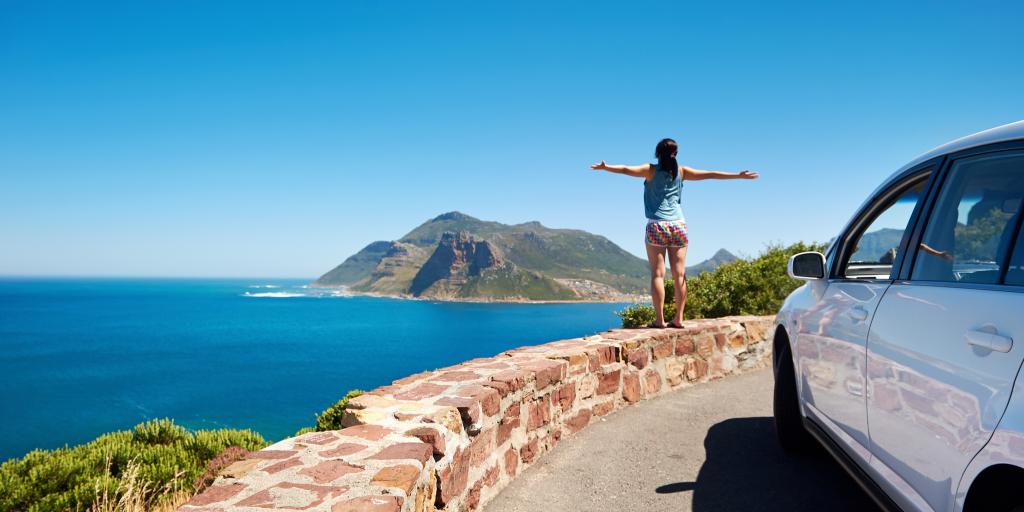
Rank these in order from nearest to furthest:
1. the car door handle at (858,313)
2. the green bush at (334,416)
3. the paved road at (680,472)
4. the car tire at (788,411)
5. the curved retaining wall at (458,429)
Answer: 1. the curved retaining wall at (458,429)
2. the car door handle at (858,313)
3. the paved road at (680,472)
4. the car tire at (788,411)
5. the green bush at (334,416)

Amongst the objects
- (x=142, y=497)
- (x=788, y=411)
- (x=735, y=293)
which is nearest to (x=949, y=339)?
(x=788, y=411)

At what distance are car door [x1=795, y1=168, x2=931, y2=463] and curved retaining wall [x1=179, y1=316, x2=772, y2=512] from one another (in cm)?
194

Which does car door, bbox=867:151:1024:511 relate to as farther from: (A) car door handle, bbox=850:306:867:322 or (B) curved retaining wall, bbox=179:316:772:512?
(B) curved retaining wall, bbox=179:316:772:512

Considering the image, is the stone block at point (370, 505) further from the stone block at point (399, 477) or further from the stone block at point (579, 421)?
the stone block at point (579, 421)

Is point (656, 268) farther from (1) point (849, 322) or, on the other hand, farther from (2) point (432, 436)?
(2) point (432, 436)

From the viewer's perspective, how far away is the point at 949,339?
170 centimetres

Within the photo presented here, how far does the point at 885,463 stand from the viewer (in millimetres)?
2182

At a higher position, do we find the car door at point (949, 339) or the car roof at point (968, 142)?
the car roof at point (968, 142)

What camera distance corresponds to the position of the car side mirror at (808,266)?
10.5 feet

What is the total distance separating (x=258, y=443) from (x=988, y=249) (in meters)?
11.9

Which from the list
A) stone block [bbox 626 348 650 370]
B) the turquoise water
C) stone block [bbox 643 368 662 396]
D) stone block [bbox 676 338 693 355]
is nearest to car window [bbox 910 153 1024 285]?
stone block [bbox 626 348 650 370]

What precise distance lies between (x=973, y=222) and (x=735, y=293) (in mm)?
8072

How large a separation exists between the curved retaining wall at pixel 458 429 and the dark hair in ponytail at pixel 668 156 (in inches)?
73.6

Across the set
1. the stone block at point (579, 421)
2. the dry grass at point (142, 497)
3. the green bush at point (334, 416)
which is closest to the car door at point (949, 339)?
the stone block at point (579, 421)
